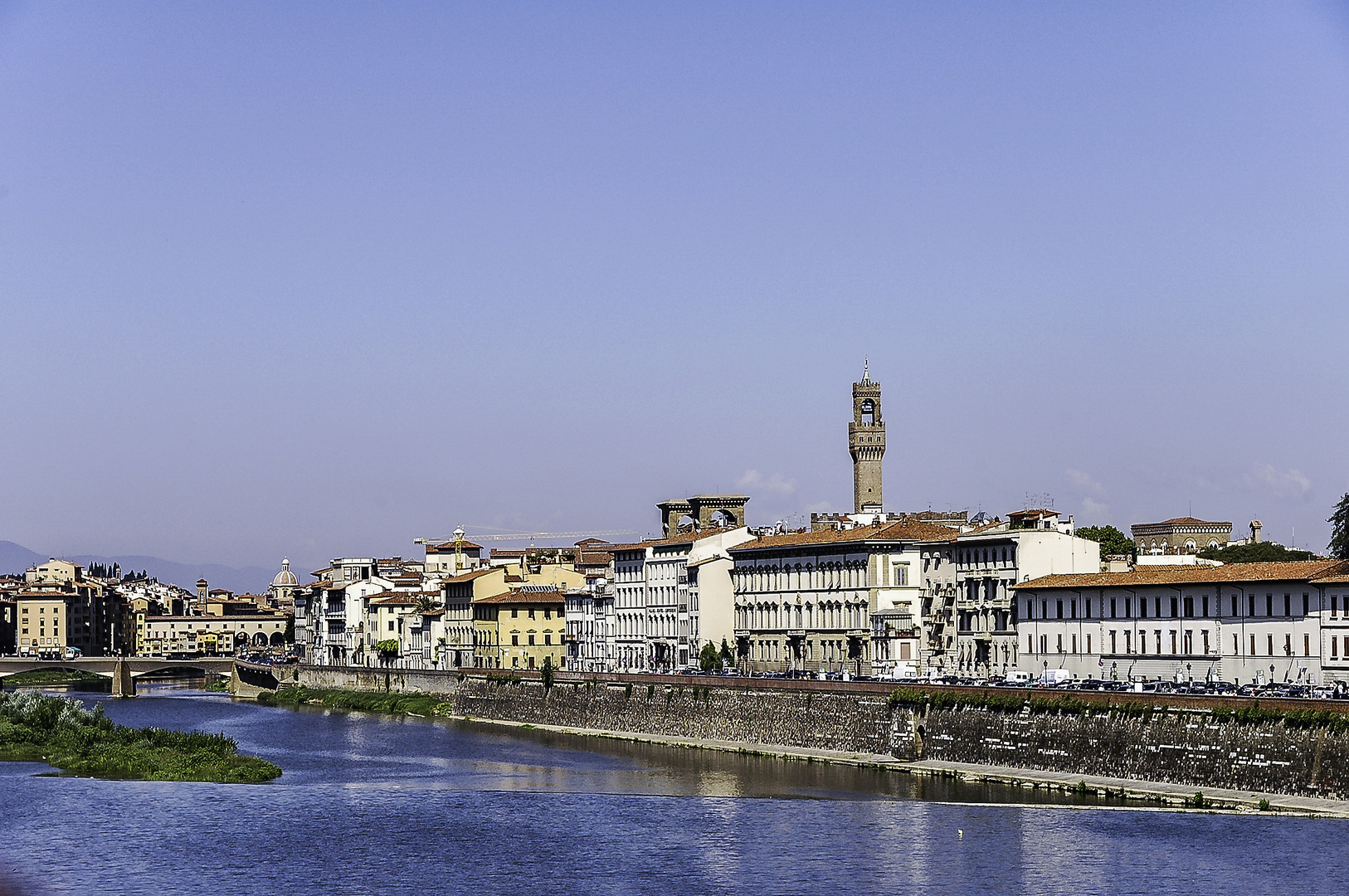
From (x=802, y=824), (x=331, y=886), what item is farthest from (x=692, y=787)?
(x=331, y=886)

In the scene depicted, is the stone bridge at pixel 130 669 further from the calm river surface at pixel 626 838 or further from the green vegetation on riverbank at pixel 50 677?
the calm river surface at pixel 626 838

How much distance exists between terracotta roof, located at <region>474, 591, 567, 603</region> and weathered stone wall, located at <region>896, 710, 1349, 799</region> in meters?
65.8

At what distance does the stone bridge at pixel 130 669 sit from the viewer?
172 metres

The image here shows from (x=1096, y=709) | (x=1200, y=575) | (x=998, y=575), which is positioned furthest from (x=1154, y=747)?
(x=998, y=575)

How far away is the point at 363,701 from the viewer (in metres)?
148

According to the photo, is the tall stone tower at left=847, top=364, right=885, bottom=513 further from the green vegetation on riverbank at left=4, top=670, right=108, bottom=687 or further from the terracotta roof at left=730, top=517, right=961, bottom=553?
the green vegetation on riverbank at left=4, top=670, right=108, bottom=687

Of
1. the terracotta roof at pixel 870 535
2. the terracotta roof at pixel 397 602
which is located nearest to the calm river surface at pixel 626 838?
the terracotta roof at pixel 870 535

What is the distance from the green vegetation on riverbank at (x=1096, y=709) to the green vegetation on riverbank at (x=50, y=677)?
118286 millimetres

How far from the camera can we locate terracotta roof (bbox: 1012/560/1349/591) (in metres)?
83.9

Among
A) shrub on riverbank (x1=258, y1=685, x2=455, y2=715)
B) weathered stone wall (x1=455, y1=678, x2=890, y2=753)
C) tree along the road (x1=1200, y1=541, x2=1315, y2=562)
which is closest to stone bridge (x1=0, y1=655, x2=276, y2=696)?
shrub on riverbank (x1=258, y1=685, x2=455, y2=715)

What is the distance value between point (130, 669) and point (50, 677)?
24.2 metres

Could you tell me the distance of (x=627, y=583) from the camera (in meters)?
138

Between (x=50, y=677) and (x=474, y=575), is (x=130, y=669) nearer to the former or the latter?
(x=50, y=677)

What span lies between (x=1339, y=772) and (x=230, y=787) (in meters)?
45.2
